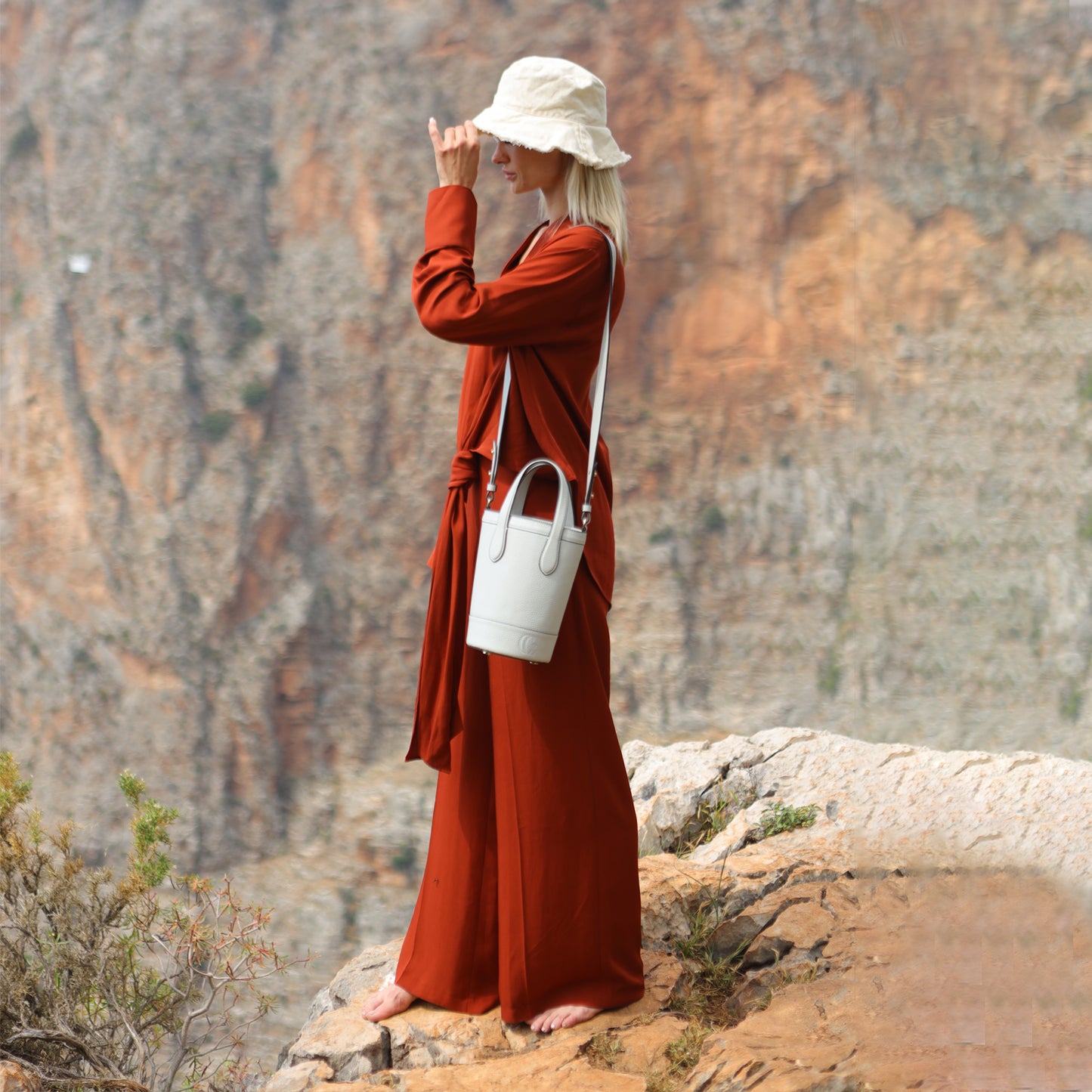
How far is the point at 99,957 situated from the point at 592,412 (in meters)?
1.64

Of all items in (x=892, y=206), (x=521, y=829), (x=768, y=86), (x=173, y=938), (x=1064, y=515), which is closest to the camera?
(x=521, y=829)

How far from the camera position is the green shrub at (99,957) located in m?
2.32

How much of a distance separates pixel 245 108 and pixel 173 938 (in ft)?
72.5

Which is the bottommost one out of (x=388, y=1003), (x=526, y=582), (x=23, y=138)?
(x=388, y=1003)

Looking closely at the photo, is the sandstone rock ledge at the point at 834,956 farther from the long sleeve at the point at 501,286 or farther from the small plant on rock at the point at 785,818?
the long sleeve at the point at 501,286

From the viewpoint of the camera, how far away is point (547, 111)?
68.4 inches

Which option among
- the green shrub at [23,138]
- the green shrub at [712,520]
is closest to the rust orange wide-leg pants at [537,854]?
the green shrub at [712,520]

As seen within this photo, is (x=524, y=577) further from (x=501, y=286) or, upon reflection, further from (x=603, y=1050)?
(x=603, y=1050)

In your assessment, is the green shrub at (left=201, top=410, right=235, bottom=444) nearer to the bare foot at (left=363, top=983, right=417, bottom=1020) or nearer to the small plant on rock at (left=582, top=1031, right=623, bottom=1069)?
the bare foot at (left=363, top=983, right=417, bottom=1020)

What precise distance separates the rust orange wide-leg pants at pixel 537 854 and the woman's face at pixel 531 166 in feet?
1.97

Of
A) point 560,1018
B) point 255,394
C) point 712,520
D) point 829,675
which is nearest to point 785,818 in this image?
point 560,1018

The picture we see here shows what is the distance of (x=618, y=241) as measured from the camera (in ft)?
5.96

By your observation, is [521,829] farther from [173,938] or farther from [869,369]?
[869,369]

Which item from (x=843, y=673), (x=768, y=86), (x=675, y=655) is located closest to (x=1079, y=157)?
(x=768, y=86)
